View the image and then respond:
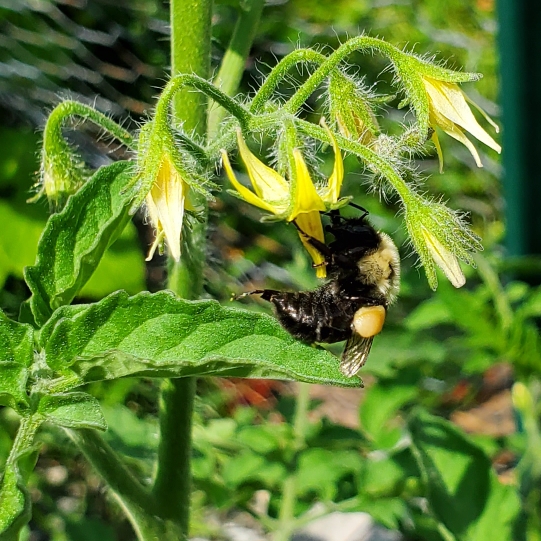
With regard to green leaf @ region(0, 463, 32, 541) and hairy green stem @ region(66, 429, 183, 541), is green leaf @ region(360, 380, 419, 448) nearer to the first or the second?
hairy green stem @ region(66, 429, 183, 541)

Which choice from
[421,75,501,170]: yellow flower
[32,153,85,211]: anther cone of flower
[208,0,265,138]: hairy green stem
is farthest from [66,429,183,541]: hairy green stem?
[421,75,501,170]: yellow flower

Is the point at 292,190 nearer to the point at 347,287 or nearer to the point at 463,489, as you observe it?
the point at 347,287

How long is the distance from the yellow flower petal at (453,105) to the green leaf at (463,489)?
59 cm

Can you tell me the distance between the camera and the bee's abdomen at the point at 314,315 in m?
1.09

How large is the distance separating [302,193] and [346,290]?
0.28m

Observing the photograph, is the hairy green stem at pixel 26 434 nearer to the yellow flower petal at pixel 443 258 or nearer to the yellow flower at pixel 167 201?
the yellow flower at pixel 167 201

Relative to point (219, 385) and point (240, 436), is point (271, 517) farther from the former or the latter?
point (219, 385)

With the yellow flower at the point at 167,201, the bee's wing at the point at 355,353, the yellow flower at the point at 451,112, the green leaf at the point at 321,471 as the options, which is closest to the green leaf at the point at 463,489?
the green leaf at the point at 321,471

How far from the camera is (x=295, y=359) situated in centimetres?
83

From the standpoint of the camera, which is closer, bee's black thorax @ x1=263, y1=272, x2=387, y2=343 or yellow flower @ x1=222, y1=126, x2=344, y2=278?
yellow flower @ x1=222, y1=126, x2=344, y2=278

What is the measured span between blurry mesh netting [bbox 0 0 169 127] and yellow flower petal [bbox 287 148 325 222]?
264 cm

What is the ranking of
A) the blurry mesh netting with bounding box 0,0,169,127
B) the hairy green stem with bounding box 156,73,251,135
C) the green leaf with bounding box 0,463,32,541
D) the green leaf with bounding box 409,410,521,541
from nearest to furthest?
1. the green leaf with bounding box 0,463,32,541
2. the hairy green stem with bounding box 156,73,251,135
3. the green leaf with bounding box 409,410,521,541
4. the blurry mesh netting with bounding box 0,0,169,127

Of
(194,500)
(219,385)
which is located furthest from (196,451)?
(219,385)

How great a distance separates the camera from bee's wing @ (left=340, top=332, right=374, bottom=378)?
103cm
